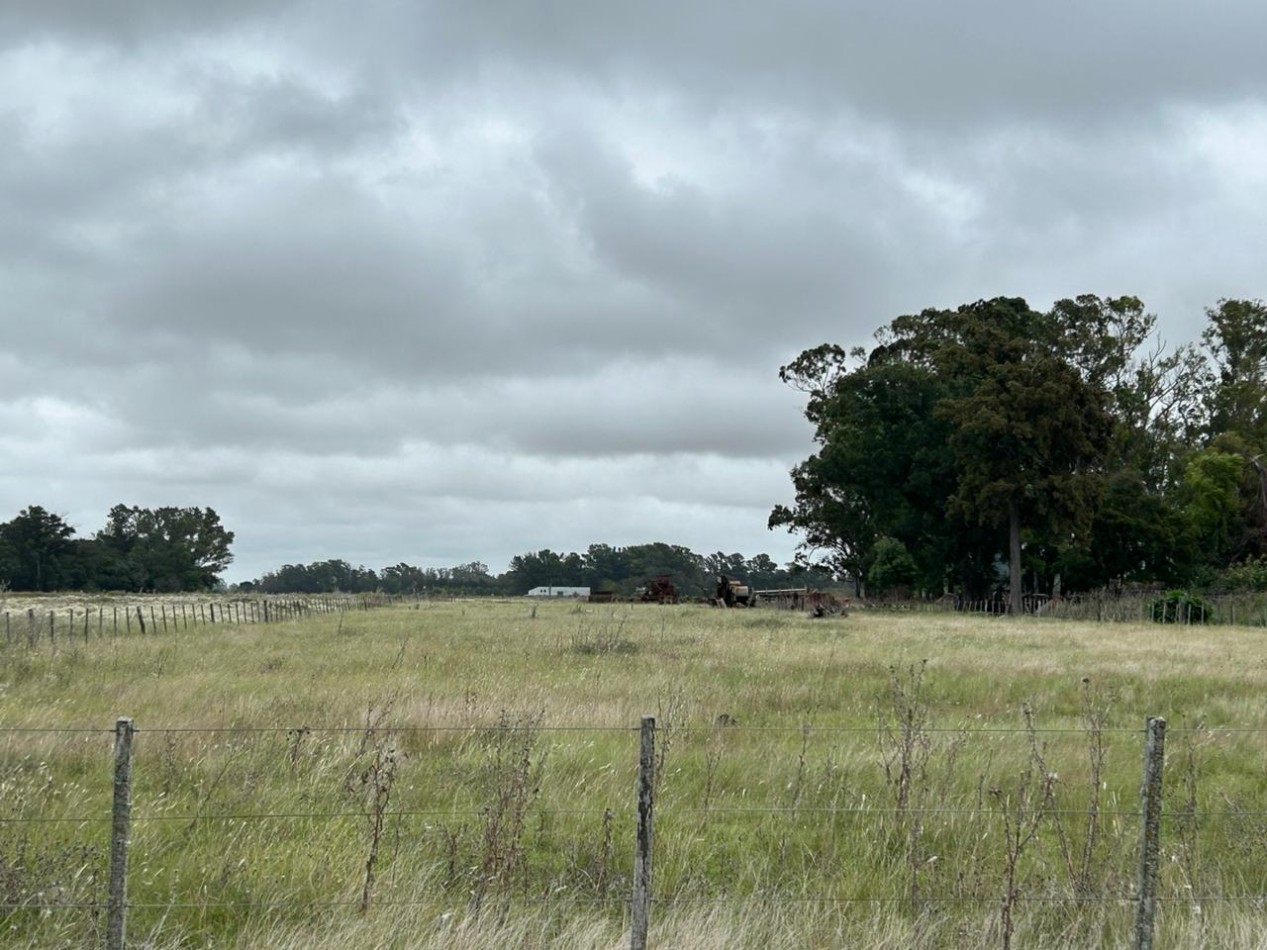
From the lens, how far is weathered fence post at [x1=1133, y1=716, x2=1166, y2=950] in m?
5.70

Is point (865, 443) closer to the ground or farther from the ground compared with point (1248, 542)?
farther from the ground

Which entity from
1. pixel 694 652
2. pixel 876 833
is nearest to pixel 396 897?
pixel 876 833

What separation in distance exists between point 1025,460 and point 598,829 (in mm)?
52667

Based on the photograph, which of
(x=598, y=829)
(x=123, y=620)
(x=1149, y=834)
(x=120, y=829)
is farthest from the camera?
(x=123, y=620)

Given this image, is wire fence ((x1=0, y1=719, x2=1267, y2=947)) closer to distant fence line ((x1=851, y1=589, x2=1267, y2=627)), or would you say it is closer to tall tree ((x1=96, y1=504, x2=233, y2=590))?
distant fence line ((x1=851, y1=589, x2=1267, y2=627))

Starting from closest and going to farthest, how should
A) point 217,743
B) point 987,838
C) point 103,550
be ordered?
point 987,838
point 217,743
point 103,550

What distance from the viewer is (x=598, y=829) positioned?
8859 mm

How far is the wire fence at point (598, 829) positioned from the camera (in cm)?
653

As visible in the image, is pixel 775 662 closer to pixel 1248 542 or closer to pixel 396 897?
pixel 396 897

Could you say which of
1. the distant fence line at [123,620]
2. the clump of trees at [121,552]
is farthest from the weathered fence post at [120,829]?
the clump of trees at [121,552]

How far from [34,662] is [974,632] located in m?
27.1

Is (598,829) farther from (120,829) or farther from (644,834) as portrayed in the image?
(120,829)

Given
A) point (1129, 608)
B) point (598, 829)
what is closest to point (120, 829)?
point (598, 829)

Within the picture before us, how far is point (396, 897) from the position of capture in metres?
6.68
